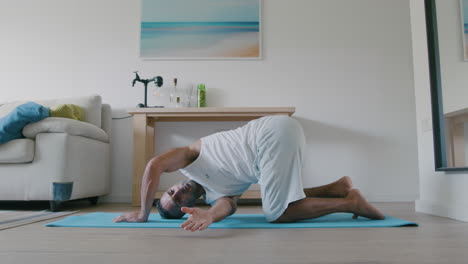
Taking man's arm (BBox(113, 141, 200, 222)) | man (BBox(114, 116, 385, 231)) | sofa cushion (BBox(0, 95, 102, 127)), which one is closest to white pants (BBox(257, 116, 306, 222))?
man (BBox(114, 116, 385, 231))

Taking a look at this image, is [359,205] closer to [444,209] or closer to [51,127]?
[444,209]

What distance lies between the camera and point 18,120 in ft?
8.27

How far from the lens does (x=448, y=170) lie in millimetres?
2123

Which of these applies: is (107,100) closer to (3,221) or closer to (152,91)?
(152,91)

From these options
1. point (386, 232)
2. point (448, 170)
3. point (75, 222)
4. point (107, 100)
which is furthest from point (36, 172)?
point (448, 170)

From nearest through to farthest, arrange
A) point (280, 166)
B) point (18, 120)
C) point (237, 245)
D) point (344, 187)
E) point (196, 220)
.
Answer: point (237, 245), point (196, 220), point (280, 166), point (344, 187), point (18, 120)

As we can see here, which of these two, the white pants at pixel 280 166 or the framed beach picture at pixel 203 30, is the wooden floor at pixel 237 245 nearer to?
the white pants at pixel 280 166

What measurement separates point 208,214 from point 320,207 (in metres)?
0.55

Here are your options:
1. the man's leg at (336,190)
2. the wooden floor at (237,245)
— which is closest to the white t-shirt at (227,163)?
the wooden floor at (237,245)

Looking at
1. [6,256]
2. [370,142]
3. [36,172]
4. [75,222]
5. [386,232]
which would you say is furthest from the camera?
[370,142]

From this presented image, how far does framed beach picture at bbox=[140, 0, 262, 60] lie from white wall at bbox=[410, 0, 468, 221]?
1.48 meters

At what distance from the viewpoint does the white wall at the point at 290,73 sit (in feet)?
11.4

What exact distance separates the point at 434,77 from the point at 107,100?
2.73 metres

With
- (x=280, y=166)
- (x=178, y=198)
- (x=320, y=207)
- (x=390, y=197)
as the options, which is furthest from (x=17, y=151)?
(x=390, y=197)
